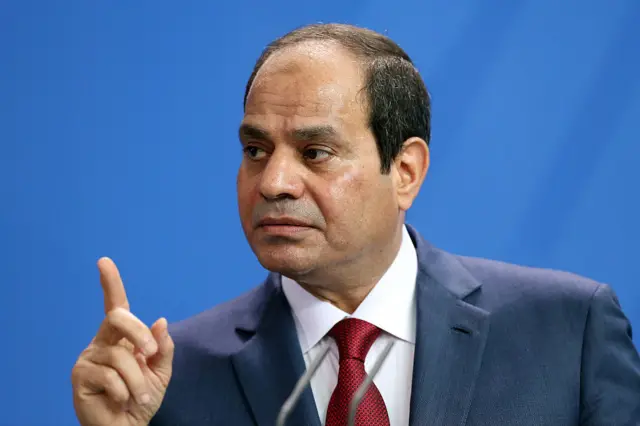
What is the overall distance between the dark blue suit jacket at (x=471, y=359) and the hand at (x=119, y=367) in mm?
249

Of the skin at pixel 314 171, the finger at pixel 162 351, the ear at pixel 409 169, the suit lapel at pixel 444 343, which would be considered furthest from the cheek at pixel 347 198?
the finger at pixel 162 351

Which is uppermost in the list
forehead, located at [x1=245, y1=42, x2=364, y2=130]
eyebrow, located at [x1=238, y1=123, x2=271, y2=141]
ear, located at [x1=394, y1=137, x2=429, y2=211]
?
forehead, located at [x1=245, y1=42, x2=364, y2=130]

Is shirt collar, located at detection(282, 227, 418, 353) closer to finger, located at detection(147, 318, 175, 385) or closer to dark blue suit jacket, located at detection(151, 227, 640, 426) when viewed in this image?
dark blue suit jacket, located at detection(151, 227, 640, 426)

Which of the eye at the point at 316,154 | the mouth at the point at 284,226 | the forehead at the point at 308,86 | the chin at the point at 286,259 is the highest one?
the forehead at the point at 308,86

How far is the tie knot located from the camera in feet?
6.22

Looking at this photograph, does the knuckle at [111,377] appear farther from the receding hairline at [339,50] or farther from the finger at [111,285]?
the receding hairline at [339,50]

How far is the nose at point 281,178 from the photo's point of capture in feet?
5.89

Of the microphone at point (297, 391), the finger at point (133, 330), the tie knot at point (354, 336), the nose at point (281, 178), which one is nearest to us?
the microphone at point (297, 391)

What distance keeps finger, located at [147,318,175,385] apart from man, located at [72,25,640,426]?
0.81 feet

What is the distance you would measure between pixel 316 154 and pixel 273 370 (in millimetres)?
394

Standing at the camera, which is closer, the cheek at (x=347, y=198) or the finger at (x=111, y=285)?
the finger at (x=111, y=285)

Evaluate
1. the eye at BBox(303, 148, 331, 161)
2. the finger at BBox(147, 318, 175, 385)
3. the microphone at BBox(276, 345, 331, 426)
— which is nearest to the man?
the eye at BBox(303, 148, 331, 161)

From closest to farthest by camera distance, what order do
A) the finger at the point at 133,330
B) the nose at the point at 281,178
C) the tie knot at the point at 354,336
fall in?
the finger at the point at 133,330 → the nose at the point at 281,178 → the tie knot at the point at 354,336

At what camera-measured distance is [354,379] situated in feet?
6.11
